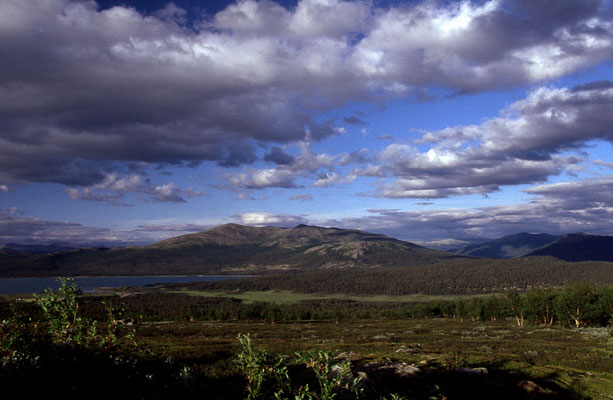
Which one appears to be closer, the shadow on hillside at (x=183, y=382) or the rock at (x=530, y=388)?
the shadow on hillside at (x=183, y=382)

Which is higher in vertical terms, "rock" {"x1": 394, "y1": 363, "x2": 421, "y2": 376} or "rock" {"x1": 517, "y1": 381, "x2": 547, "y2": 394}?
"rock" {"x1": 394, "y1": 363, "x2": 421, "y2": 376}

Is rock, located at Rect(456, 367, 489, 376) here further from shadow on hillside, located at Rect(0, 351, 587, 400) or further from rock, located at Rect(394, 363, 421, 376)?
rock, located at Rect(394, 363, 421, 376)

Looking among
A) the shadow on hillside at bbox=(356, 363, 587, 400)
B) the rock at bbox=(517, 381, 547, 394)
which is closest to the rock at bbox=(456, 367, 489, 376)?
the shadow on hillside at bbox=(356, 363, 587, 400)

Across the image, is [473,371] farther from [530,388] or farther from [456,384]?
[530,388]

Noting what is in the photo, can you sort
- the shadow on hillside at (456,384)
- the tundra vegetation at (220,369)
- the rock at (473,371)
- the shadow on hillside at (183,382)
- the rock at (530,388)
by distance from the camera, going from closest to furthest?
the tundra vegetation at (220,369), the shadow on hillside at (183,382), the shadow on hillside at (456,384), the rock at (530,388), the rock at (473,371)

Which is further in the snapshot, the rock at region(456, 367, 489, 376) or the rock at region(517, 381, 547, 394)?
the rock at region(456, 367, 489, 376)

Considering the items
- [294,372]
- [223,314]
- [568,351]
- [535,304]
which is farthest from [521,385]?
[223,314]

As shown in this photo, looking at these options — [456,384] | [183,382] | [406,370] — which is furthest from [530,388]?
[183,382]

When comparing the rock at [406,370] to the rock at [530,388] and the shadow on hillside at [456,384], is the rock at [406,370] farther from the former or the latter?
the rock at [530,388]

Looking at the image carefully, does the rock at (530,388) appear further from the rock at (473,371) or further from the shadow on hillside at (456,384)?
the rock at (473,371)

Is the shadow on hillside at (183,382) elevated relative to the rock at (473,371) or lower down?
elevated

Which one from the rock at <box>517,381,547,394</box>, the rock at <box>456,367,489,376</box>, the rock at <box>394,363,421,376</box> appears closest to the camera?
the rock at <box>517,381,547,394</box>

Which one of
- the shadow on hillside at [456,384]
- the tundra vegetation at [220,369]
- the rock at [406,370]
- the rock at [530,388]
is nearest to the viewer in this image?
the tundra vegetation at [220,369]

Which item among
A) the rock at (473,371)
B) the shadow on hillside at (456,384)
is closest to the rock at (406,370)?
the shadow on hillside at (456,384)
